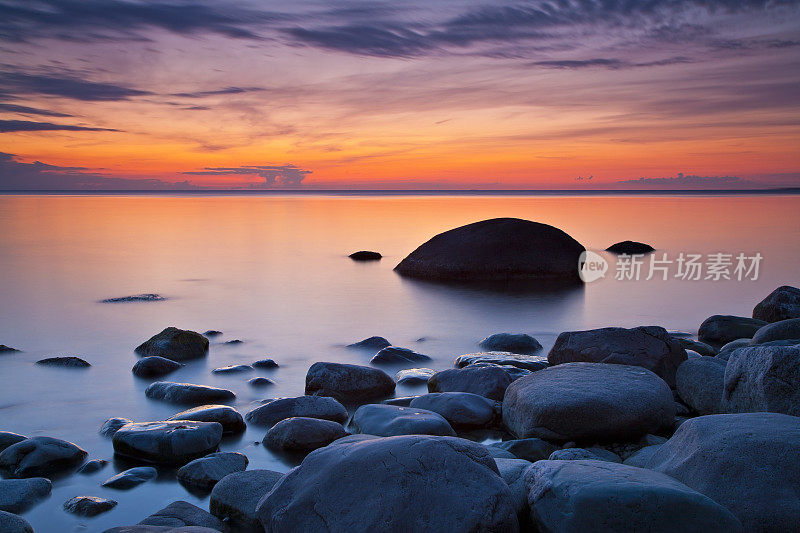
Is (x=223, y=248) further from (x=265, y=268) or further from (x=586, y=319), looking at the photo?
(x=586, y=319)

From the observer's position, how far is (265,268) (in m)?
19.9

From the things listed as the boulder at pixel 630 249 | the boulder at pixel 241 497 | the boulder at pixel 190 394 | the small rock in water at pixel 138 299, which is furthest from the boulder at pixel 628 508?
the boulder at pixel 630 249

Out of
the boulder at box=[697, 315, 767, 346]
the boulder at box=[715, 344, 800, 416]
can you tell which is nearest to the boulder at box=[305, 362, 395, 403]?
the boulder at box=[715, 344, 800, 416]

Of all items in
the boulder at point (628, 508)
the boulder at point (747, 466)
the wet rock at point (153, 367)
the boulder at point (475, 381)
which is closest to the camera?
the boulder at point (628, 508)

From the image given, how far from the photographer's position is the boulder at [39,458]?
212 inches

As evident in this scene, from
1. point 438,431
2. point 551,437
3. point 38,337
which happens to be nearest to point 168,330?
point 38,337

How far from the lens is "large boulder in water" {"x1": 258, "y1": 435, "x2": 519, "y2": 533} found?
3.69 meters

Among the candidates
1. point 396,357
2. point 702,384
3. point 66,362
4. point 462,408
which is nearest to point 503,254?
point 396,357

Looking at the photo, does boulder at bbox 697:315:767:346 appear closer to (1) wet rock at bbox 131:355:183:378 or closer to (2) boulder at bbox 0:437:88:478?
(1) wet rock at bbox 131:355:183:378

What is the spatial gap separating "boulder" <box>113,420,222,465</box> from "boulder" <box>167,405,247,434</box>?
0.36 metres

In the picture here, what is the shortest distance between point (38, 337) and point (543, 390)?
843 cm

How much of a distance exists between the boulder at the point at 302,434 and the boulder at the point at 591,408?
168 centimetres

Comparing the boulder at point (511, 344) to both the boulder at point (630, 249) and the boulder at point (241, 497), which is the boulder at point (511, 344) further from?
the boulder at point (630, 249)

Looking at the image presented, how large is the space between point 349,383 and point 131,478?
279cm
